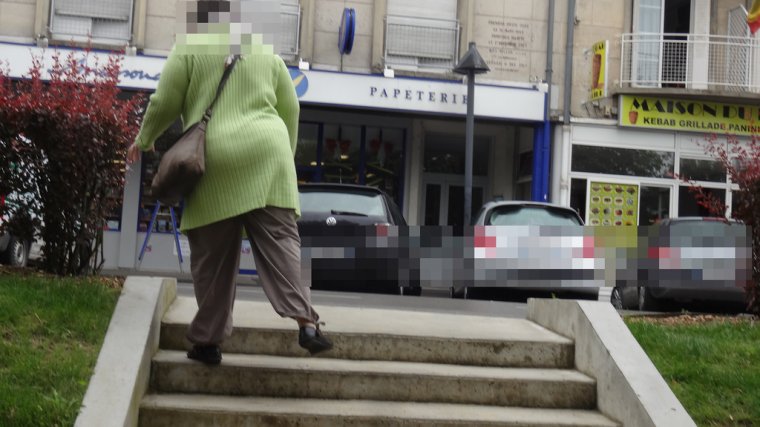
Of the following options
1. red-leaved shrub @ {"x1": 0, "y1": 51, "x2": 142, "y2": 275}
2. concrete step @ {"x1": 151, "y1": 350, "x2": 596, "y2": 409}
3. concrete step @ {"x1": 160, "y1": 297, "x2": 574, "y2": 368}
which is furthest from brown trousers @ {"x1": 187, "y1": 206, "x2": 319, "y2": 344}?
red-leaved shrub @ {"x1": 0, "y1": 51, "x2": 142, "y2": 275}

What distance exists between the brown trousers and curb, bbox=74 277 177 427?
278 millimetres

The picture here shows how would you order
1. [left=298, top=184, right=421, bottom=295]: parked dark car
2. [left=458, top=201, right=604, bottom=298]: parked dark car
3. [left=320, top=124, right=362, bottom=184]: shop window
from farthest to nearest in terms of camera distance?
[left=320, top=124, right=362, bottom=184]: shop window
[left=458, top=201, right=604, bottom=298]: parked dark car
[left=298, top=184, right=421, bottom=295]: parked dark car

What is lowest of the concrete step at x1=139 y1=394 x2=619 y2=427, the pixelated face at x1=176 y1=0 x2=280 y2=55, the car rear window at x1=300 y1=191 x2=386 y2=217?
the concrete step at x1=139 y1=394 x2=619 y2=427

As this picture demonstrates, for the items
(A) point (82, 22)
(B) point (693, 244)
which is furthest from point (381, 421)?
(A) point (82, 22)

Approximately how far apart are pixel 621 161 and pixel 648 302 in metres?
8.22

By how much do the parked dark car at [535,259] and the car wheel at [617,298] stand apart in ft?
6.97

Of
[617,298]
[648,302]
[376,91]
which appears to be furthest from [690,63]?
[648,302]

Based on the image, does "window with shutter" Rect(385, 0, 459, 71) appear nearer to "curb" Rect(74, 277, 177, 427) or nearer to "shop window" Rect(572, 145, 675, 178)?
"shop window" Rect(572, 145, 675, 178)

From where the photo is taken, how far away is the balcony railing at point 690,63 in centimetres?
1927

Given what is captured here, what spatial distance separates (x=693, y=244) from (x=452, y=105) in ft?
29.7

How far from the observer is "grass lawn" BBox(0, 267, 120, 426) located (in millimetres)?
3641

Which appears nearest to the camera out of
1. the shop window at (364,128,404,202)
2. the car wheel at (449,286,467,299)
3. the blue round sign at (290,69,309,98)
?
the car wheel at (449,286,467,299)

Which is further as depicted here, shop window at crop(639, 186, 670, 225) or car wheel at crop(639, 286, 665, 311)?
shop window at crop(639, 186, 670, 225)

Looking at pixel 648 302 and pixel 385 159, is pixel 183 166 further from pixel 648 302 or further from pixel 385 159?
pixel 385 159
